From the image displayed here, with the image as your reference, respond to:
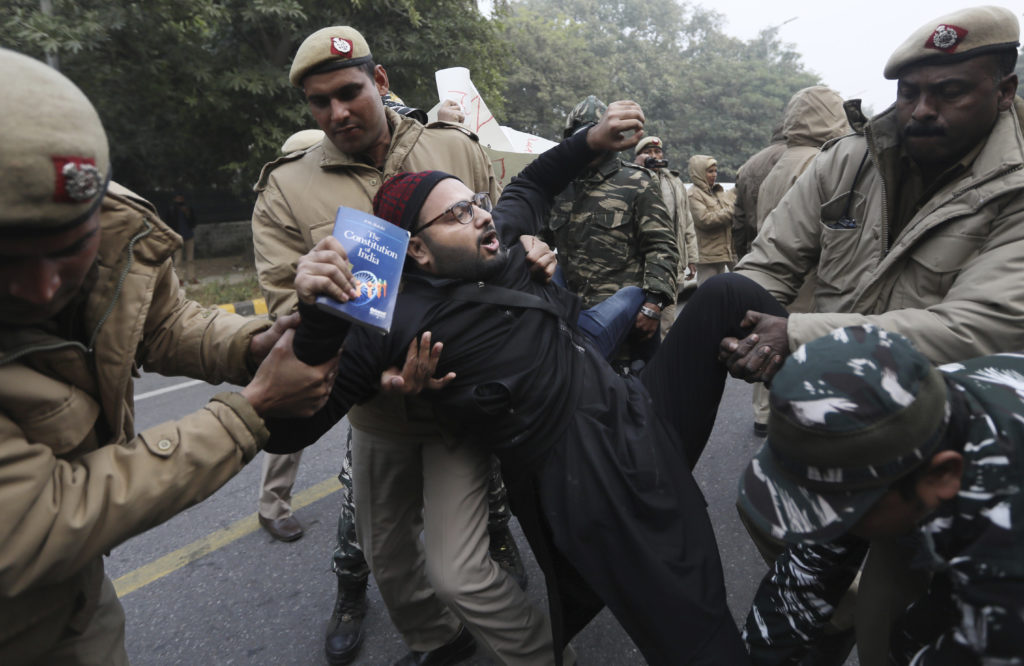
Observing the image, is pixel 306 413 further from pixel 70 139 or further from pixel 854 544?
pixel 854 544

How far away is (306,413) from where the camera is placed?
1.52 metres

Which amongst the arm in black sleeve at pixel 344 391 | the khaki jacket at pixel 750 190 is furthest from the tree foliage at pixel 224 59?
the arm in black sleeve at pixel 344 391

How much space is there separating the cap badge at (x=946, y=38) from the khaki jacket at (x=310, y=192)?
1.57 m

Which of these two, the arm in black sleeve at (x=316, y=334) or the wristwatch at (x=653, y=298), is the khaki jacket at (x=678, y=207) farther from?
the arm in black sleeve at (x=316, y=334)

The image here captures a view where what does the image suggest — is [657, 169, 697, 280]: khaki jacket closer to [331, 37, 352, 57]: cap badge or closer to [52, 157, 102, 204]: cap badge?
[331, 37, 352, 57]: cap badge

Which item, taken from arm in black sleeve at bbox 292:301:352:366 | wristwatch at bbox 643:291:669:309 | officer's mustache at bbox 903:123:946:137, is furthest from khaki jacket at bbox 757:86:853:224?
arm in black sleeve at bbox 292:301:352:366

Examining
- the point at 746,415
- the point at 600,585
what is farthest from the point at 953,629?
the point at 746,415

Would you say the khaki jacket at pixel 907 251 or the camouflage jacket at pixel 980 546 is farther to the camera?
the khaki jacket at pixel 907 251

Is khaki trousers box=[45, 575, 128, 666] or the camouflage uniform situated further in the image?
the camouflage uniform

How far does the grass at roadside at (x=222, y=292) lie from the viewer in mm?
10117

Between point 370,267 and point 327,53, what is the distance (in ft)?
4.26

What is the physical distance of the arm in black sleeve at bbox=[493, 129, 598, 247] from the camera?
229 centimetres

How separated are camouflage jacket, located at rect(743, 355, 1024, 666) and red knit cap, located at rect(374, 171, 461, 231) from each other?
1369mm

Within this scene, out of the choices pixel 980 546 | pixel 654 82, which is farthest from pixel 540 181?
pixel 654 82
